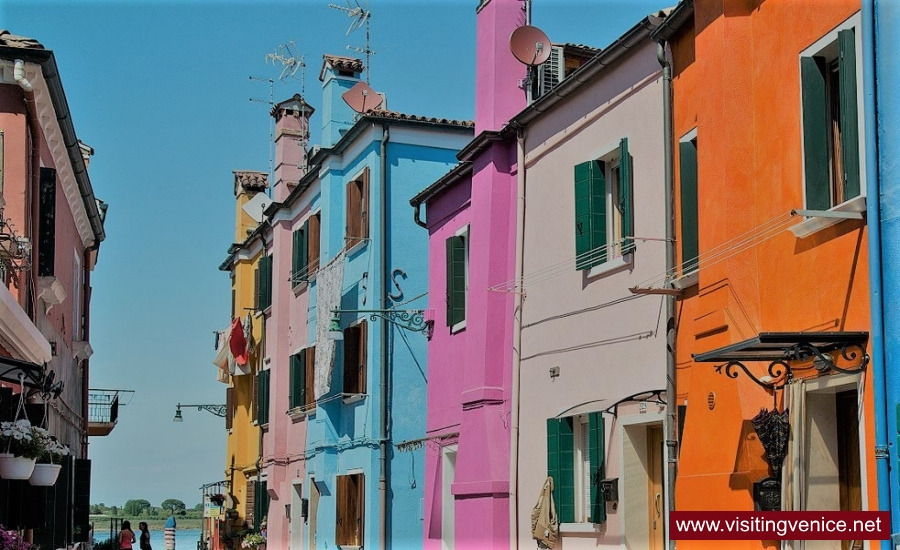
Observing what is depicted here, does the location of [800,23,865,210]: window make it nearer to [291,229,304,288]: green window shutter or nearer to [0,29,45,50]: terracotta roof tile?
[0,29,45,50]: terracotta roof tile

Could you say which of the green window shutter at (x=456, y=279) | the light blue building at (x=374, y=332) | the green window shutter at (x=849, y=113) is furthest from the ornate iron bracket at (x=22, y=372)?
the light blue building at (x=374, y=332)

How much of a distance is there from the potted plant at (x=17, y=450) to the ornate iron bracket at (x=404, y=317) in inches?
348

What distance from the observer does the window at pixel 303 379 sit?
25703mm

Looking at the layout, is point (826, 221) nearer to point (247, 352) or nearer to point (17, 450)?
point (17, 450)

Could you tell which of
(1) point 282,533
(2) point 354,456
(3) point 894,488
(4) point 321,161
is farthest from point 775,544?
(1) point 282,533

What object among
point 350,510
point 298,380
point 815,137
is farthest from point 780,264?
point 298,380

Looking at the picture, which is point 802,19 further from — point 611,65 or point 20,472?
point 20,472

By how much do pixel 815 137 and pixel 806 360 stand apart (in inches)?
63.6

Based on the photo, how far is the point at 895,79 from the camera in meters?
8.46

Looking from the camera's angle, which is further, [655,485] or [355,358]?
[355,358]

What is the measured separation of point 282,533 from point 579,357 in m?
15.5

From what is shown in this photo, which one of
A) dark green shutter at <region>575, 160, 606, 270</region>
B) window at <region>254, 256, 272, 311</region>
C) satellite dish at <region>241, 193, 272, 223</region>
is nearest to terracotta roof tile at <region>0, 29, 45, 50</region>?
dark green shutter at <region>575, 160, 606, 270</region>

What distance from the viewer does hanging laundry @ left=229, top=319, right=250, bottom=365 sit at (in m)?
33.1

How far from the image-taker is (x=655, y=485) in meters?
13.2
